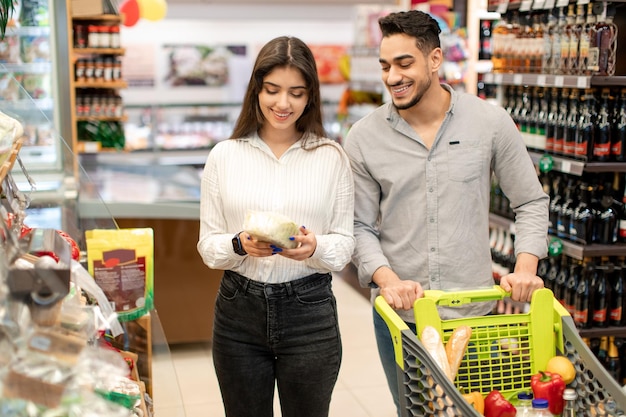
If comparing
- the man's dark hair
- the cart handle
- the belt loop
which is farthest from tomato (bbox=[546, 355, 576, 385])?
the man's dark hair

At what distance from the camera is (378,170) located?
98.3 inches

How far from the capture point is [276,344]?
2.30m

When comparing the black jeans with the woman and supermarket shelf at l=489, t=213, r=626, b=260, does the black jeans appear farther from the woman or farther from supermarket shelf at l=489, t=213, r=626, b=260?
supermarket shelf at l=489, t=213, r=626, b=260

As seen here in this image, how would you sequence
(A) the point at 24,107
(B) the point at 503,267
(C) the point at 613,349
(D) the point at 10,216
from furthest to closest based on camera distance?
(B) the point at 503,267
(C) the point at 613,349
(A) the point at 24,107
(D) the point at 10,216

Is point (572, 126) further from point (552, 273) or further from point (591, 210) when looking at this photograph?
point (552, 273)

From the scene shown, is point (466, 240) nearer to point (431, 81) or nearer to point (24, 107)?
point (431, 81)

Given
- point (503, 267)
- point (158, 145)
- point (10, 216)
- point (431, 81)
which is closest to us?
point (10, 216)

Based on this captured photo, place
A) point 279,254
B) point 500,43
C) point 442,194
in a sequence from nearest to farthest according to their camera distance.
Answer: point 279,254, point 442,194, point 500,43

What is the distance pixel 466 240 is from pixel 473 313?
0.79 feet

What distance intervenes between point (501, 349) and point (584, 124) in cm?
222

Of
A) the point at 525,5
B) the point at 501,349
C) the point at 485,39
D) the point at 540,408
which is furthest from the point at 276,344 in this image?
the point at 485,39

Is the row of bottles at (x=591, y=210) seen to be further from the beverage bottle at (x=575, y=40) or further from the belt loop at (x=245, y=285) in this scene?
the belt loop at (x=245, y=285)

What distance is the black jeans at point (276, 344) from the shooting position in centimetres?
227

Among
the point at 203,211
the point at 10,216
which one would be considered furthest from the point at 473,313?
the point at 10,216
